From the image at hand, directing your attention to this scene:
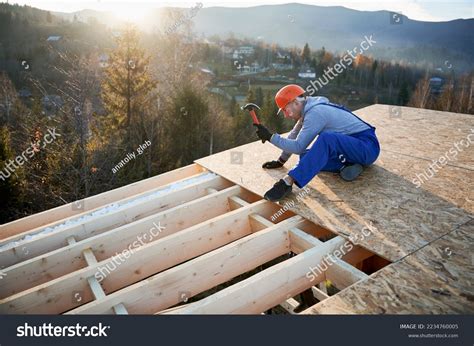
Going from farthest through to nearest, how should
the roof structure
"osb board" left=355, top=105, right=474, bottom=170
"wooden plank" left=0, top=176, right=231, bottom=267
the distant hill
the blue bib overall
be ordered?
the distant hill, "osb board" left=355, top=105, right=474, bottom=170, the blue bib overall, "wooden plank" left=0, top=176, right=231, bottom=267, the roof structure

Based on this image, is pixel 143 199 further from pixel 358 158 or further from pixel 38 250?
pixel 358 158

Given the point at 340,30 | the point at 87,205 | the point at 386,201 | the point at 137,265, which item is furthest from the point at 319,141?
the point at 340,30

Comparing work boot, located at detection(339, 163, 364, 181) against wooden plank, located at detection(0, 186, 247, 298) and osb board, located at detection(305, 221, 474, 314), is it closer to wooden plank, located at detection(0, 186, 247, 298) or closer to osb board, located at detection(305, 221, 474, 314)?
wooden plank, located at detection(0, 186, 247, 298)

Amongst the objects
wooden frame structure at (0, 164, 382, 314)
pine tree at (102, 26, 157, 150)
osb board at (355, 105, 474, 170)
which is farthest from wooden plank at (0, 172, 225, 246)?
pine tree at (102, 26, 157, 150)

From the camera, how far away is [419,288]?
A: 2.12 meters

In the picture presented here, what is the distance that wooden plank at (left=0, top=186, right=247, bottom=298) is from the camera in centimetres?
262

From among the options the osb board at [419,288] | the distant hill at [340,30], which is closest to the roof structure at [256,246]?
the osb board at [419,288]

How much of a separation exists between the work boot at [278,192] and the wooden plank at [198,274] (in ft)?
1.14

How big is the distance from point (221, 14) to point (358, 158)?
129 meters

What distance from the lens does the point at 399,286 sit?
7.01 feet

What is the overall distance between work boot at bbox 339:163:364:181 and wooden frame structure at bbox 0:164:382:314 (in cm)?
79

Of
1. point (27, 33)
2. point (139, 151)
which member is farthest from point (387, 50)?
point (139, 151)

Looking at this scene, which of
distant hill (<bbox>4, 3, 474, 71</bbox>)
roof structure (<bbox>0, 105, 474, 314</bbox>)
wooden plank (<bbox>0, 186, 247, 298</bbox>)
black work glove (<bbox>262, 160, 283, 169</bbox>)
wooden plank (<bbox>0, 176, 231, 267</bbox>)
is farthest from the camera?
distant hill (<bbox>4, 3, 474, 71</bbox>)

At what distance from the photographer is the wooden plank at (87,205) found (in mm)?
3553
